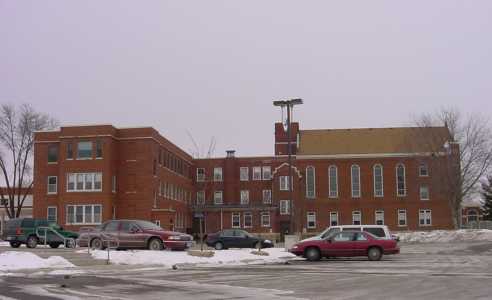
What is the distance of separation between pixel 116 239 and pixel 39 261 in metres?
6.78

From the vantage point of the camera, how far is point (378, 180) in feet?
277

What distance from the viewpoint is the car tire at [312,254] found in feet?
101

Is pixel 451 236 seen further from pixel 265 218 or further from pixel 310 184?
pixel 310 184

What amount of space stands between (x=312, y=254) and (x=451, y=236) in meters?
30.1

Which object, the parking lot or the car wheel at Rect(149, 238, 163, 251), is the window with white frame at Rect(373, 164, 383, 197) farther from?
the parking lot

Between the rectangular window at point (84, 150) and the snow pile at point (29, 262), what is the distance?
122 feet

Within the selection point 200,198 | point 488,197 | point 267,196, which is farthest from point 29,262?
point 488,197

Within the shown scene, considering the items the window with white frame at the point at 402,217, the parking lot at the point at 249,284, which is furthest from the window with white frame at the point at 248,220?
the parking lot at the point at 249,284

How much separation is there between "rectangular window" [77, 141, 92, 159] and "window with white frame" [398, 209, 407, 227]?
41119 millimetres

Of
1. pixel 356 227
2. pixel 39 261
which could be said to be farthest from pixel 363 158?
pixel 39 261

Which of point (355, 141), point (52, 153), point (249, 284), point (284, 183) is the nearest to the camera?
point (249, 284)

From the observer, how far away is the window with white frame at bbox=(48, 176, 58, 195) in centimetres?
6331

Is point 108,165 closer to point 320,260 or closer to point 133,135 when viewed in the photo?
point 133,135

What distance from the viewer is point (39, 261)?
23516 millimetres
